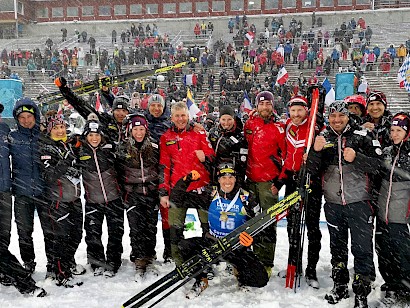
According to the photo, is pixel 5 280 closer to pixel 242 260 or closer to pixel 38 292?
pixel 38 292

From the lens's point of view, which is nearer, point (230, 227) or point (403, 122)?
point (403, 122)

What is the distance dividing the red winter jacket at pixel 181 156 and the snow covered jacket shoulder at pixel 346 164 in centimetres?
129

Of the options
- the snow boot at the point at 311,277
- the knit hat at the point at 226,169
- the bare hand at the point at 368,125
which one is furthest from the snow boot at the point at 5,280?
the bare hand at the point at 368,125

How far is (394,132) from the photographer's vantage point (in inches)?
169

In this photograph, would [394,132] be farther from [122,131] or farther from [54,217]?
[54,217]

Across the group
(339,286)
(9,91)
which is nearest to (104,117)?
Answer: (339,286)

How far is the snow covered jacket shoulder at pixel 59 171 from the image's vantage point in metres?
5.01

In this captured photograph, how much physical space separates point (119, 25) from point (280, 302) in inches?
1568

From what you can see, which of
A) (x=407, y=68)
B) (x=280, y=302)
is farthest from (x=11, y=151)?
(x=407, y=68)

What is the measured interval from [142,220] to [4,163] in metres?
1.75

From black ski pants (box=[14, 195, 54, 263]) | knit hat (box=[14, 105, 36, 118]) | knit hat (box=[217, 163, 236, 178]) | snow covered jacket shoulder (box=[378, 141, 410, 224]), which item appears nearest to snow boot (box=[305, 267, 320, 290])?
snow covered jacket shoulder (box=[378, 141, 410, 224])

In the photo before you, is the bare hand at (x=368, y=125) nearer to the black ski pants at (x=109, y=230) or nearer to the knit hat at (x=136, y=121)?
the knit hat at (x=136, y=121)

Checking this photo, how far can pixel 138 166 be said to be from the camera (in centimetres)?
527

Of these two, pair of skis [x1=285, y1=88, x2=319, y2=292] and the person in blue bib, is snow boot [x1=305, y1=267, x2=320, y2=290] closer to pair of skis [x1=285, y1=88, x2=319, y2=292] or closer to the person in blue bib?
pair of skis [x1=285, y1=88, x2=319, y2=292]
